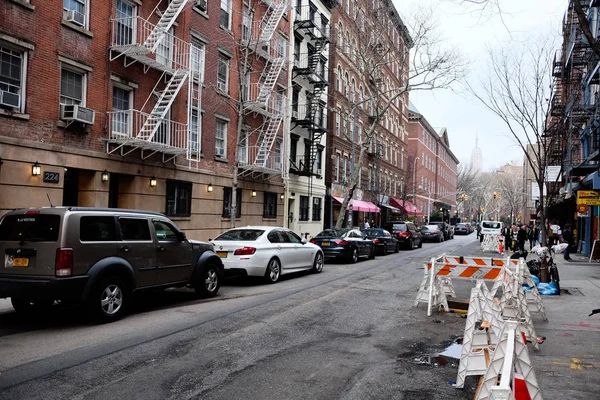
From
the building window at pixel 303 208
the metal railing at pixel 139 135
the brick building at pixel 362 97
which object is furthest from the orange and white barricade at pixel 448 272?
the building window at pixel 303 208

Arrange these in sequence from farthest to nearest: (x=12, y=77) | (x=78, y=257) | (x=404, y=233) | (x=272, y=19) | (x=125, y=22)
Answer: (x=404, y=233)
(x=272, y=19)
(x=125, y=22)
(x=12, y=77)
(x=78, y=257)

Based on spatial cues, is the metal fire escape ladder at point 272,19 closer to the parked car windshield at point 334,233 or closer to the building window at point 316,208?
A: the parked car windshield at point 334,233

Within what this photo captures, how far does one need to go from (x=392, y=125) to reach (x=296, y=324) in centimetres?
4782

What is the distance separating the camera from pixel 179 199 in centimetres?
2017

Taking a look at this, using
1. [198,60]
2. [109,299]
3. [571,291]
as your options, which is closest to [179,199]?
[198,60]

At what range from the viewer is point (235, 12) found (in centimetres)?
2364

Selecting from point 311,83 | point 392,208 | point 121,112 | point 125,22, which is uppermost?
point 311,83

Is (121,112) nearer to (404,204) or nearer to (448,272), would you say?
(448,272)

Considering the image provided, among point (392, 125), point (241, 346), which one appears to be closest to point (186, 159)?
point (241, 346)

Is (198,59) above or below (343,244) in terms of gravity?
above

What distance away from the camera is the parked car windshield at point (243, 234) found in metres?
13.0

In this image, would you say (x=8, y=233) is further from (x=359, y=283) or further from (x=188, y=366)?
(x=359, y=283)

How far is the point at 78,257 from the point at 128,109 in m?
11.2

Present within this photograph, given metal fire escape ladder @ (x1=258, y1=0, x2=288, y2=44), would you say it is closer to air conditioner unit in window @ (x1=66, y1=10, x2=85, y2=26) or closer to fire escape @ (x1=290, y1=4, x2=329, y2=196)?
fire escape @ (x1=290, y1=4, x2=329, y2=196)
